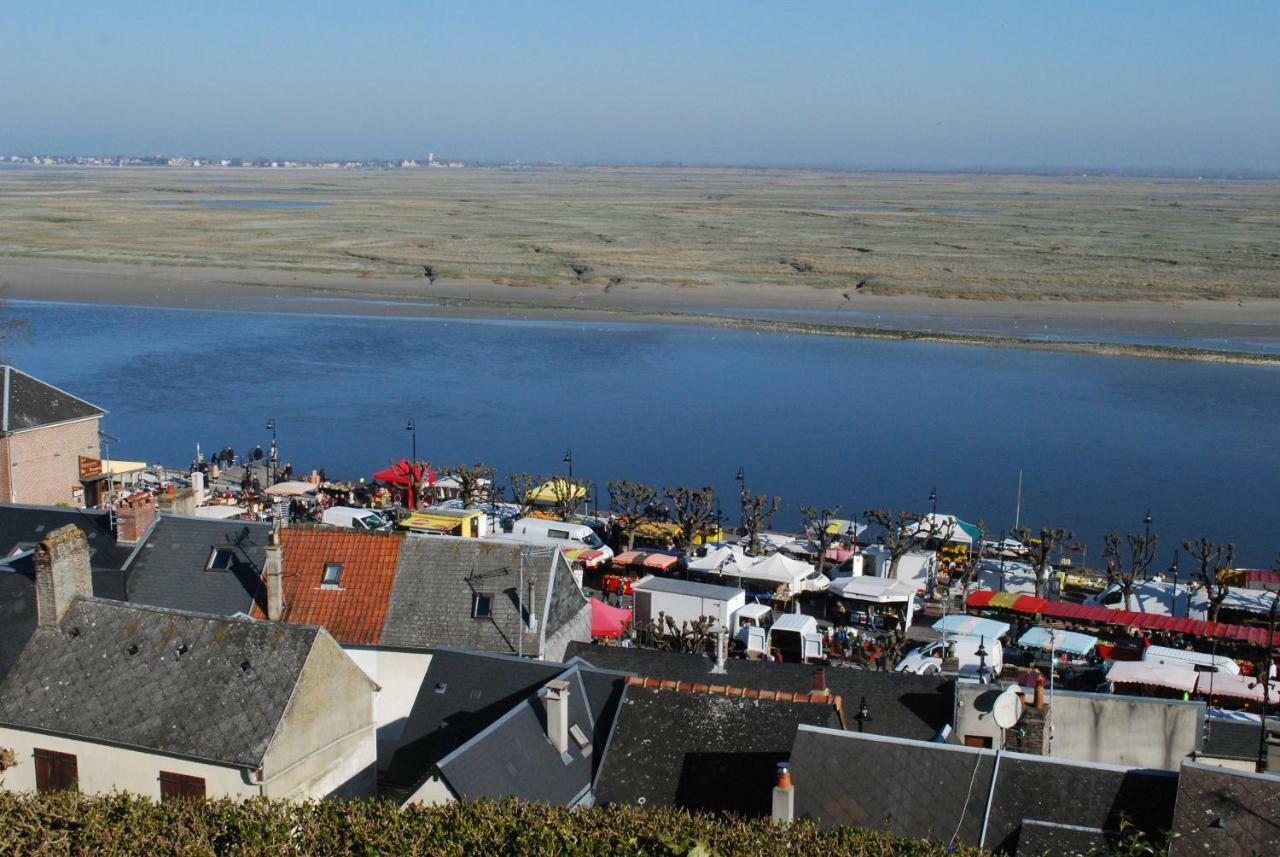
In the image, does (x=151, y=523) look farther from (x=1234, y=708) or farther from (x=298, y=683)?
(x=1234, y=708)

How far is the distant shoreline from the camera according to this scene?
5784cm

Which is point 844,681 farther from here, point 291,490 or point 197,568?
point 291,490

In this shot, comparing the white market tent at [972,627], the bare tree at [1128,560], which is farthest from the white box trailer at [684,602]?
the bare tree at [1128,560]

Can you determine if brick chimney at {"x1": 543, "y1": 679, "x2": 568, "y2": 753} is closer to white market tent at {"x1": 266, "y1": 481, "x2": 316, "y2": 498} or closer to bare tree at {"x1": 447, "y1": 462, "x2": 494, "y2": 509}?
bare tree at {"x1": 447, "y1": 462, "x2": 494, "y2": 509}

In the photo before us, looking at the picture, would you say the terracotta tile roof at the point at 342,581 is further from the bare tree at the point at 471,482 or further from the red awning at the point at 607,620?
the bare tree at the point at 471,482

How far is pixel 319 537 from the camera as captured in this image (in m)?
17.1

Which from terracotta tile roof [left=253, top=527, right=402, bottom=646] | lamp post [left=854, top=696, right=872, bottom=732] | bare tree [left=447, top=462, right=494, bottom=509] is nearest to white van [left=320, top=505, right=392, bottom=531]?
bare tree [left=447, top=462, right=494, bottom=509]

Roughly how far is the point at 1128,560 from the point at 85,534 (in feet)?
65.2

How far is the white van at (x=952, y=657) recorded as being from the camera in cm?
1850

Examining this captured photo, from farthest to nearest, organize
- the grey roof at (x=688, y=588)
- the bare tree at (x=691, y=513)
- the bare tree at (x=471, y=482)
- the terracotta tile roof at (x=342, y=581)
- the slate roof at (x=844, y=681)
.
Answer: the bare tree at (x=471, y=482)
the bare tree at (x=691, y=513)
the grey roof at (x=688, y=588)
the terracotta tile roof at (x=342, y=581)
the slate roof at (x=844, y=681)

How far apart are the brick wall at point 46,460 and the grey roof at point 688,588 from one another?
12716 mm

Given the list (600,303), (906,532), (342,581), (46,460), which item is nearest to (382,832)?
(342,581)

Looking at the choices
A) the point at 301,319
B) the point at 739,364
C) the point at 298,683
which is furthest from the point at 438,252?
the point at 298,683

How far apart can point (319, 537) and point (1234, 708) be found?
11.8m
